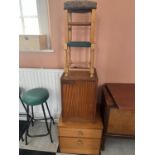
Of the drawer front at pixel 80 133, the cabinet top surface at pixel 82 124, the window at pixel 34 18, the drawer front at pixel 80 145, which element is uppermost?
the window at pixel 34 18

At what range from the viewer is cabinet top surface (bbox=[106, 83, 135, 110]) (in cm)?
147

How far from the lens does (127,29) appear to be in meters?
1.73

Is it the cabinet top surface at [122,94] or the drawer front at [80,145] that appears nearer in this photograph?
the cabinet top surface at [122,94]

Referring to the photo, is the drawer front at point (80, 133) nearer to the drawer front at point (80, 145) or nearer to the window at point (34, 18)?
the drawer front at point (80, 145)

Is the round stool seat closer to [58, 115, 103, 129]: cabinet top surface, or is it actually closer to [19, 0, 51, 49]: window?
[58, 115, 103, 129]: cabinet top surface

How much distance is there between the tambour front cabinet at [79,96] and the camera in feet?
4.90

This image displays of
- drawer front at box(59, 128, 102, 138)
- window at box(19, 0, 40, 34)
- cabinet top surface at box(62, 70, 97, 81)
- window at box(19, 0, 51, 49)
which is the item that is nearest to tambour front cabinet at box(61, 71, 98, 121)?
cabinet top surface at box(62, 70, 97, 81)

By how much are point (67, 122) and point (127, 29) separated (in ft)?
3.92

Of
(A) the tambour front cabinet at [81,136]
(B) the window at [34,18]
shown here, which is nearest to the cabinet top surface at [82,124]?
(A) the tambour front cabinet at [81,136]

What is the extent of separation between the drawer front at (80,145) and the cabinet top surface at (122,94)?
1.52 feet

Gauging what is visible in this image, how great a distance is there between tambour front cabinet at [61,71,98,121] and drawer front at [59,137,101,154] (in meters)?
0.22

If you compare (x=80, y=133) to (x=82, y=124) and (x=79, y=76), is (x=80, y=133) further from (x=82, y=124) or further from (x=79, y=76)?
(x=79, y=76)
